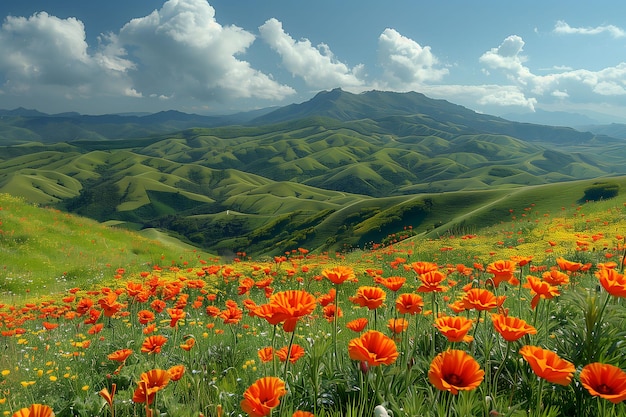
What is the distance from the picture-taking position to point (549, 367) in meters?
1.86

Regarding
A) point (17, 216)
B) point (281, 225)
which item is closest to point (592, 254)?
point (17, 216)

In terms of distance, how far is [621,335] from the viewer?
9.48 ft

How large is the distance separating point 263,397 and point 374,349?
0.76m

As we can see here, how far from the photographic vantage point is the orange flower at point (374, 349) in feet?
6.93

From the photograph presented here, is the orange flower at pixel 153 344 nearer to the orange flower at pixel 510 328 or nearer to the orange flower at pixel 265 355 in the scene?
the orange flower at pixel 265 355

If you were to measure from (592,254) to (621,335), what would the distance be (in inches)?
415

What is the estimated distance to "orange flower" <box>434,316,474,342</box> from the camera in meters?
2.23

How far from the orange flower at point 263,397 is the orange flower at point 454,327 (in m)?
1.05

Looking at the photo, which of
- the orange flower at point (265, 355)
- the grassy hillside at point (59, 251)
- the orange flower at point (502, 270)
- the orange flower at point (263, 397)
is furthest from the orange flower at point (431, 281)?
the grassy hillside at point (59, 251)

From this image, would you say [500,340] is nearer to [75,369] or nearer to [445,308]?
[445,308]

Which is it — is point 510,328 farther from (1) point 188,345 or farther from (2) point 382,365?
(1) point 188,345

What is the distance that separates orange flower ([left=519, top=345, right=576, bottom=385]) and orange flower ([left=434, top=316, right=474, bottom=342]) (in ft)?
1.14

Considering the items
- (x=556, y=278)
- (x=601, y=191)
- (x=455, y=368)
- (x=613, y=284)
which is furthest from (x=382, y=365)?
(x=601, y=191)

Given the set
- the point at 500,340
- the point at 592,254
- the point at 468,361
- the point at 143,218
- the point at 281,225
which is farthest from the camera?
the point at 143,218
